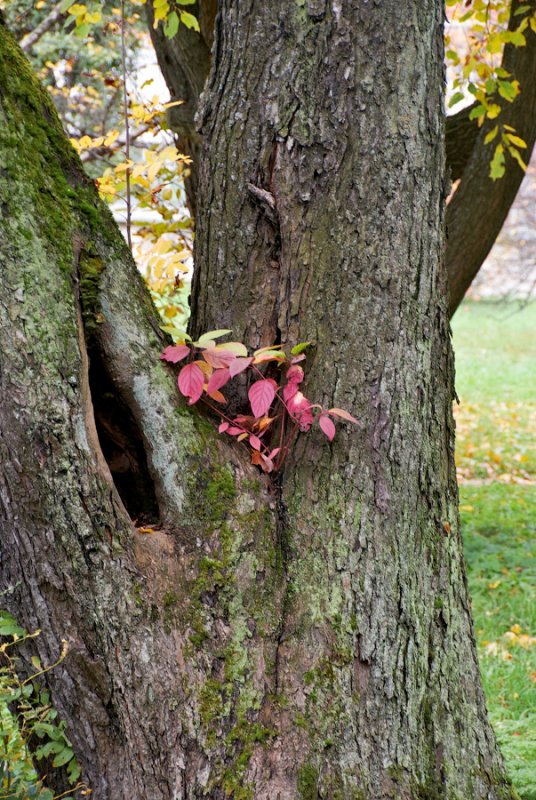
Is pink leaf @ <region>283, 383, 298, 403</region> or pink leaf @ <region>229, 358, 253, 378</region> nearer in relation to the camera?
pink leaf @ <region>229, 358, 253, 378</region>

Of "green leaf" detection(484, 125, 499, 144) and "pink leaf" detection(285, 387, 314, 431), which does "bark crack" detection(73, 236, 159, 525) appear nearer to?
"pink leaf" detection(285, 387, 314, 431)

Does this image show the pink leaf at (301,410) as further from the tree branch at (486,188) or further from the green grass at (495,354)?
the green grass at (495,354)

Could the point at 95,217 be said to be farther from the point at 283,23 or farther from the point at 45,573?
the point at 45,573

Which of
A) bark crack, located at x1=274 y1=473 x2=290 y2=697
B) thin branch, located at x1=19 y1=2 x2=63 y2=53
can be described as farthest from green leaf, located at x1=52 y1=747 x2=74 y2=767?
thin branch, located at x1=19 y1=2 x2=63 y2=53

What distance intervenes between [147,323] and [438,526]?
1049mm

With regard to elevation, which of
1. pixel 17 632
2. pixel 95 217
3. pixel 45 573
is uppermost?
pixel 95 217

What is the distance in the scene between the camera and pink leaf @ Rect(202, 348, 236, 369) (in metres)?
2.04

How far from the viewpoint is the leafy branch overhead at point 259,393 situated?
2.03 meters

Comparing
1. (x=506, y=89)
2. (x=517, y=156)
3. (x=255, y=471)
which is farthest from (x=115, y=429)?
(x=517, y=156)

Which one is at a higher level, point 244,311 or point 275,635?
point 244,311

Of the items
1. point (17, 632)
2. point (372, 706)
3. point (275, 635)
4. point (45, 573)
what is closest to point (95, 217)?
point (45, 573)

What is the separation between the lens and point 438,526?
7.16 ft

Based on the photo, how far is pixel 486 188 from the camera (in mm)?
4652

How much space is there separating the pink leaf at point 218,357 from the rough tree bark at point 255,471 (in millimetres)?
140
